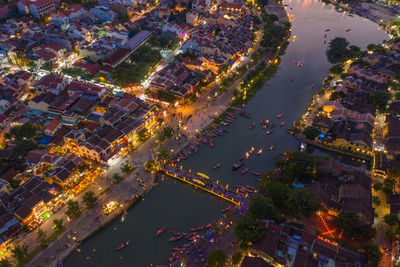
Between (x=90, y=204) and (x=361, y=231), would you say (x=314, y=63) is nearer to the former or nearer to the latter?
(x=361, y=231)

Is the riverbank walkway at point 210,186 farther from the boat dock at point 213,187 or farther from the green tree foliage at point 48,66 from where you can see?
the green tree foliage at point 48,66

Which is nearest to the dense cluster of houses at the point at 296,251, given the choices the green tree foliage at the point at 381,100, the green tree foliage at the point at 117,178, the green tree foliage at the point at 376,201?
the green tree foliage at the point at 376,201

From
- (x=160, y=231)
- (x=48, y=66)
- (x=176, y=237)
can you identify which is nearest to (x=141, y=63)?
(x=48, y=66)

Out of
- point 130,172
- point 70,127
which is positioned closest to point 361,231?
point 130,172

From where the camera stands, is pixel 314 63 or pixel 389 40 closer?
pixel 314 63

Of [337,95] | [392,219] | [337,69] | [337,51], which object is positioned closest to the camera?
[392,219]

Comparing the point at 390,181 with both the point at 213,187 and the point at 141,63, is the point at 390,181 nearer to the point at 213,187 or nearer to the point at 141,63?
the point at 213,187
